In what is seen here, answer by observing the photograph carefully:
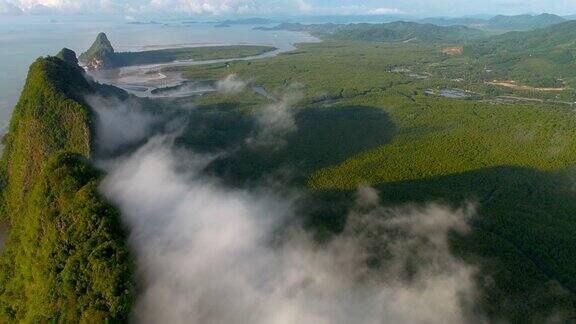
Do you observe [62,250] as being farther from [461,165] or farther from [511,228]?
[461,165]

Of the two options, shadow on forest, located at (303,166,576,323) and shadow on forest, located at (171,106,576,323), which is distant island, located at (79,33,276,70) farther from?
shadow on forest, located at (303,166,576,323)

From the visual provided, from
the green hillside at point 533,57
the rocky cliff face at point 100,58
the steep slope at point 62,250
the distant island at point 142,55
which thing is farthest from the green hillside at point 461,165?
the distant island at point 142,55

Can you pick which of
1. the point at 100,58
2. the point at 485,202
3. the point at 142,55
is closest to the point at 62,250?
the point at 485,202

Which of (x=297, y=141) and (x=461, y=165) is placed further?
(x=297, y=141)

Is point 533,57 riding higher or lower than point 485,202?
higher

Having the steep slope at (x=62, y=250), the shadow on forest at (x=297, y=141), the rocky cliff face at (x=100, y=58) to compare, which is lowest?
the shadow on forest at (x=297, y=141)

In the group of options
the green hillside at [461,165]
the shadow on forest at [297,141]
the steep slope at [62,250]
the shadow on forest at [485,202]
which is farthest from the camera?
the shadow on forest at [297,141]

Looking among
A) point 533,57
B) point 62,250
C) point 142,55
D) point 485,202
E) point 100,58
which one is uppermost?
point 100,58

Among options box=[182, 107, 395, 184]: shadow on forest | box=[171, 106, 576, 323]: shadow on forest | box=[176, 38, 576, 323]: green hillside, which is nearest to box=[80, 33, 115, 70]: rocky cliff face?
box=[176, 38, 576, 323]: green hillside

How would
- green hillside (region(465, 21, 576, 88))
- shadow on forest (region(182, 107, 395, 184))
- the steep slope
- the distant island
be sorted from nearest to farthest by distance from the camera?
the steep slope, shadow on forest (region(182, 107, 395, 184)), green hillside (region(465, 21, 576, 88)), the distant island

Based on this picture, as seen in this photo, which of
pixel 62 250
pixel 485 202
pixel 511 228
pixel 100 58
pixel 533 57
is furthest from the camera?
pixel 533 57

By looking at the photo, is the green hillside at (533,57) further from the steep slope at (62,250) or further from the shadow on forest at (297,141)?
the steep slope at (62,250)

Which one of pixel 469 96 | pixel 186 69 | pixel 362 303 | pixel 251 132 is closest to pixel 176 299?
pixel 362 303
